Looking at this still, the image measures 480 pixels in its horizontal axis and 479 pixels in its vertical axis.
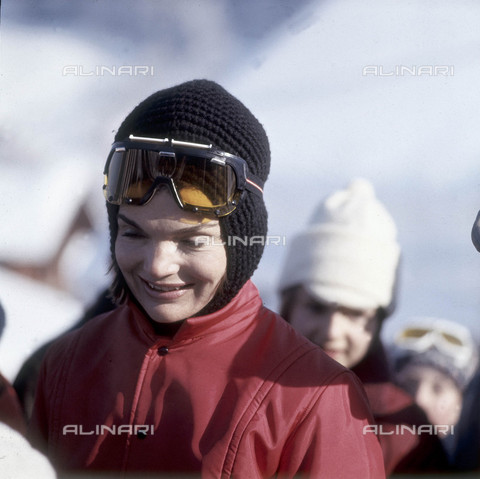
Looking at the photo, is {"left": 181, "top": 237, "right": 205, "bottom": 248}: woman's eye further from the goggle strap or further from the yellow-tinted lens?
the yellow-tinted lens

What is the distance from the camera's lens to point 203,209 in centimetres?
162

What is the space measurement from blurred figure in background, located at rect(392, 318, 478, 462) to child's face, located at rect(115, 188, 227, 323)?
62 centimetres

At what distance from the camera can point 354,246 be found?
72.2 inches

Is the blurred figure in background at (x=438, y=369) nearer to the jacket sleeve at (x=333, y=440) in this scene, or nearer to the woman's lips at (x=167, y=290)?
the jacket sleeve at (x=333, y=440)

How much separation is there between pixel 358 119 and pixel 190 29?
0.57m

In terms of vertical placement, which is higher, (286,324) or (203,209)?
(203,209)

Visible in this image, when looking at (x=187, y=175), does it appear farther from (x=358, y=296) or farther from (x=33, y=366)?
(x=33, y=366)

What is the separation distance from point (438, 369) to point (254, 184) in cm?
79

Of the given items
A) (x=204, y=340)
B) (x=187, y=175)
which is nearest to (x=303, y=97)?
(x=187, y=175)

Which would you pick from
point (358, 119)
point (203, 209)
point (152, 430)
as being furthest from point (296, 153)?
point (152, 430)

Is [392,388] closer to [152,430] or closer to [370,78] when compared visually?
[152,430]

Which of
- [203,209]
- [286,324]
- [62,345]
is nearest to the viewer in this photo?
[203,209]

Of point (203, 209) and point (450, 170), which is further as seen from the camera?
point (450, 170)

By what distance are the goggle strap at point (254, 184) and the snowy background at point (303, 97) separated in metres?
0.13
